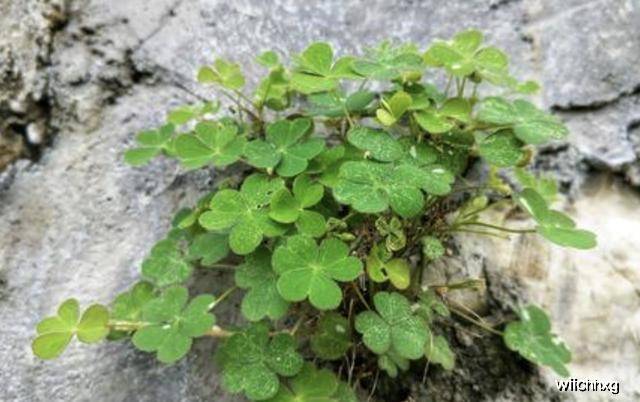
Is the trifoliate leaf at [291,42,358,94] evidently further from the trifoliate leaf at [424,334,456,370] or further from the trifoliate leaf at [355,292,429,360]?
the trifoliate leaf at [424,334,456,370]

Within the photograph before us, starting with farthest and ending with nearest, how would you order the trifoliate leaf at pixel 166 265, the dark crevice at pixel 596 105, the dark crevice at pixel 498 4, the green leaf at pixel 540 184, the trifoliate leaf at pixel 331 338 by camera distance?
the dark crevice at pixel 498 4, the dark crevice at pixel 596 105, the green leaf at pixel 540 184, the trifoliate leaf at pixel 166 265, the trifoliate leaf at pixel 331 338

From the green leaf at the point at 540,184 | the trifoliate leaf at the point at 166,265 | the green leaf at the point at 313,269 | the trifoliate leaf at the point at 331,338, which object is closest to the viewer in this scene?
the green leaf at the point at 313,269

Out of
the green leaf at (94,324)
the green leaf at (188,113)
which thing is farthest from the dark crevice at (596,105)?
the green leaf at (94,324)

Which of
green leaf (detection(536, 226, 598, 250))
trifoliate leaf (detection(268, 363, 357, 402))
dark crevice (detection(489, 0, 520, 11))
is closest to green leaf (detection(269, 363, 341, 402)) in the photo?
trifoliate leaf (detection(268, 363, 357, 402))

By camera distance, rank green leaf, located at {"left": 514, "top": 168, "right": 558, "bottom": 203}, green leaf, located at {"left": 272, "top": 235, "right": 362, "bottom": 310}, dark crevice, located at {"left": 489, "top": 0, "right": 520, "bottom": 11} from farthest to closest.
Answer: dark crevice, located at {"left": 489, "top": 0, "right": 520, "bottom": 11}
green leaf, located at {"left": 514, "top": 168, "right": 558, "bottom": 203}
green leaf, located at {"left": 272, "top": 235, "right": 362, "bottom": 310}

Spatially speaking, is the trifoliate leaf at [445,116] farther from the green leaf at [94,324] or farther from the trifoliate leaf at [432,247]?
the green leaf at [94,324]

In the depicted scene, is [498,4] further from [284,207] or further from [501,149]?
[284,207]

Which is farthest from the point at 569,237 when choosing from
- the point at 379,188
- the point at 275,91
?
the point at 275,91
